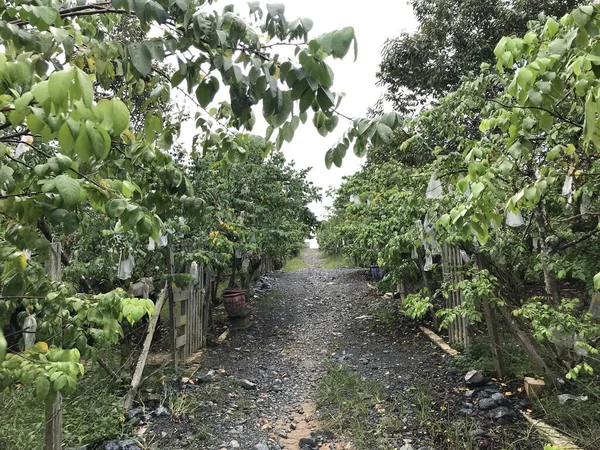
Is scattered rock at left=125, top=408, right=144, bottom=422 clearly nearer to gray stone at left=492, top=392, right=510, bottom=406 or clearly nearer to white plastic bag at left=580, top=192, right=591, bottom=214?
gray stone at left=492, top=392, right=510, bottom=406

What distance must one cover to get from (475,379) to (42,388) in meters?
3.93

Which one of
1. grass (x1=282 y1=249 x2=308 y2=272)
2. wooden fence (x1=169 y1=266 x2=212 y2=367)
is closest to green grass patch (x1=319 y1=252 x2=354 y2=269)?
grass (x1=282 y1=249 x2=308 y2=272)

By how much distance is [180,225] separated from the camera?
180 inches

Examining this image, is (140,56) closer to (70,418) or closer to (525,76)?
(525,76)

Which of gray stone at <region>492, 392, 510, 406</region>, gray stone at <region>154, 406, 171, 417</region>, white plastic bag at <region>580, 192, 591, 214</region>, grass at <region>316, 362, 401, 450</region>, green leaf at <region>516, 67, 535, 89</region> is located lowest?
grass at <region>316, 362, 401, 450</region>

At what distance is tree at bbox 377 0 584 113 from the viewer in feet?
25.2

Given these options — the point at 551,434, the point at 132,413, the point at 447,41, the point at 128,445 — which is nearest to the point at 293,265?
the point at 447,41

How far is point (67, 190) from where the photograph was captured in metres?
0.93

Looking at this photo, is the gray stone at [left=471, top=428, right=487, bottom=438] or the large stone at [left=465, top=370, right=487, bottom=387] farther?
the large stone at [left=465, top=370, right=487, bottom=387]

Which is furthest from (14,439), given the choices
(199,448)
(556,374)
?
(556,374)

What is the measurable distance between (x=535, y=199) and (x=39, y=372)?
1.98 m

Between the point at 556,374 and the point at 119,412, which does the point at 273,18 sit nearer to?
the point at 119,412

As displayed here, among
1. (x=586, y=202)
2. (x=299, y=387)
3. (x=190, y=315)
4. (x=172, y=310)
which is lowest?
(x=299, y=387)

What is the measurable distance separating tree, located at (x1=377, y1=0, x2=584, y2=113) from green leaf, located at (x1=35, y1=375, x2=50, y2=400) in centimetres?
746
